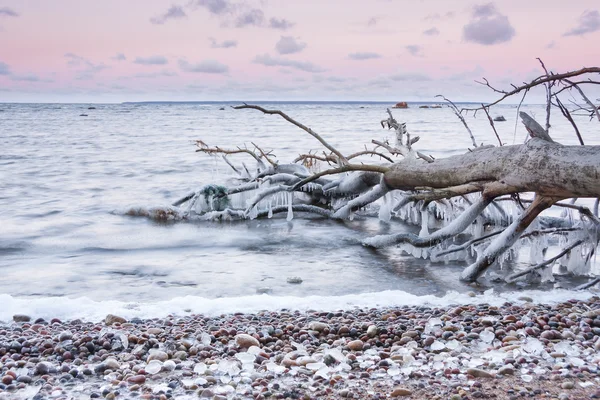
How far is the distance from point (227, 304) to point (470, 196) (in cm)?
390

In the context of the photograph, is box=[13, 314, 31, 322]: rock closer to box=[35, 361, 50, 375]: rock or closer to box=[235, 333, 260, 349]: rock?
box=[35, 361, 50, 375]: rock

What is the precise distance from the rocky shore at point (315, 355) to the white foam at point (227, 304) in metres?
0.21

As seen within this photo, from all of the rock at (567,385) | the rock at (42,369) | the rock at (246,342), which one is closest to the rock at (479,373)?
the rock at (567,385)

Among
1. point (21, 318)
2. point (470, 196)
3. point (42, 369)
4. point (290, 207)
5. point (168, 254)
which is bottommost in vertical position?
point (168, 254)

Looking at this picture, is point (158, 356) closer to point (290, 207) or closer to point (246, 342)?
point (246, 342)

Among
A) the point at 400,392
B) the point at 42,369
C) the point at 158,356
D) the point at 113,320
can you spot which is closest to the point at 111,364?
the point at 158,356

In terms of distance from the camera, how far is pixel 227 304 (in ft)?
16.2

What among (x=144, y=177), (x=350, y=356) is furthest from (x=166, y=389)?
(x=144, y=177)

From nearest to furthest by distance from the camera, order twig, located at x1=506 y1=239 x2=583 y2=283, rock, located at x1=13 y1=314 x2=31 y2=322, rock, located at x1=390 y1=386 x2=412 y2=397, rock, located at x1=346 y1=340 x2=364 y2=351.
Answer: rock, located at x1=390 y1=386 x2=412 y2=397, rock, located at x1=346 y1=340 x2=364 y2=351, rock, located at x1=13 y1=314 x2=31 y2=322, twig, located at x1=506 y1=239 x2=583 y2=283

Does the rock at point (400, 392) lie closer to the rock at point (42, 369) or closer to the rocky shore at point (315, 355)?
the rocky shore at point (315, 355)

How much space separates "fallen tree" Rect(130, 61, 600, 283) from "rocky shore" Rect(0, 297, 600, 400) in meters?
1.05

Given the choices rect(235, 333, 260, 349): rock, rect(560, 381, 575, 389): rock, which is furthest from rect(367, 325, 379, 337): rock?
rect(560, 381, 575, 389): rock

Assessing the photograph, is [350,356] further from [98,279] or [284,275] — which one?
[98,279]

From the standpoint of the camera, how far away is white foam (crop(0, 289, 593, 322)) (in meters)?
4.67
